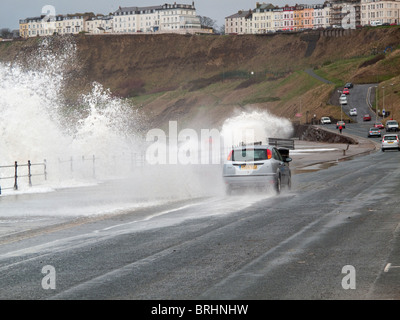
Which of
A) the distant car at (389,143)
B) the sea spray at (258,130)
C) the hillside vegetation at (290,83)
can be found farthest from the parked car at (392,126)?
the distant car at (389,143)

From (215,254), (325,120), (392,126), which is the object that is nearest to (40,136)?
(215,254)

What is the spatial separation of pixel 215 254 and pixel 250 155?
11.4 metres

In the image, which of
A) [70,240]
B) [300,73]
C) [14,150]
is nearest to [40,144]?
[14,150]

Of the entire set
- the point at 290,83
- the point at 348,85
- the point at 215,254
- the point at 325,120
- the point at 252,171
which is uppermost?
the point at 290,83

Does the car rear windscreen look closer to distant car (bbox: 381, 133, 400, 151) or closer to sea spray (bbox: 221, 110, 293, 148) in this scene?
distant car (bbox: 381, 133, 400, 151)

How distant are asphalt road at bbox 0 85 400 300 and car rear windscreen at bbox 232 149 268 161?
115 inches

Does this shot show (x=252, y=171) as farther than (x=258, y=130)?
No

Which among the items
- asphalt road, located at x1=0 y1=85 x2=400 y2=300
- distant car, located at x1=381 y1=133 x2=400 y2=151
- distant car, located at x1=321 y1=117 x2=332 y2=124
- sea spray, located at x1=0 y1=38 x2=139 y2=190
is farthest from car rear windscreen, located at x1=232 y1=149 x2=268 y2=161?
distant car, located at x1=321 y1=117 x2=332 y2=124

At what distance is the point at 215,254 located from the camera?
1179 centimetres

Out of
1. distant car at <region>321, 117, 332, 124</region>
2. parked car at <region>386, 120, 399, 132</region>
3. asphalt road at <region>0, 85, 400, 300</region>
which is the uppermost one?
distant car at <region>321, 117, 332, 124</region>

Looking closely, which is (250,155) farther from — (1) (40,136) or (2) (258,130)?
(2) (258,130)

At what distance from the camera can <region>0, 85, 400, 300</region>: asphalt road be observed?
29.9ft

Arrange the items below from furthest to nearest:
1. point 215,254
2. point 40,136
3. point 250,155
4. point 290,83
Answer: point 290,83 < point 40,136 < point 250,155 < point 215,254
